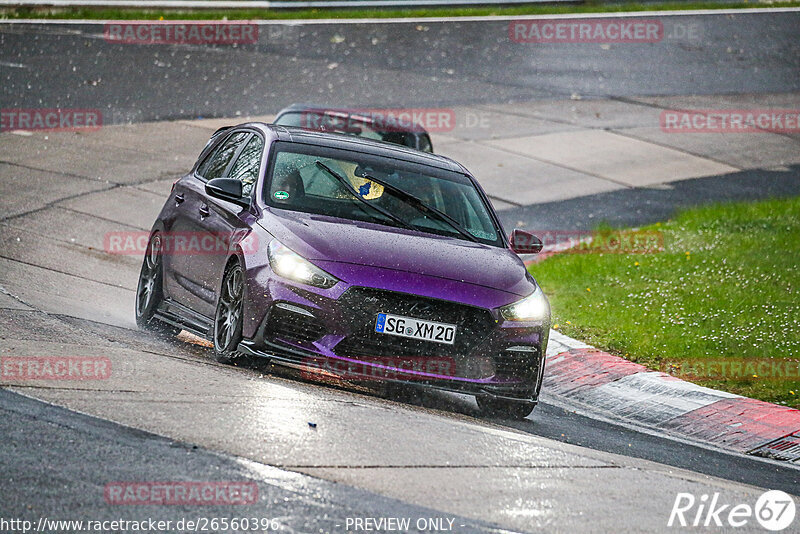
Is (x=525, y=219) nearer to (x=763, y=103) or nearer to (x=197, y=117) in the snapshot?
(x=197, y=117)

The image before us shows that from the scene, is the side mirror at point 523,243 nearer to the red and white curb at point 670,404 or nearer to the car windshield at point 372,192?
the car windshield at point 372,192

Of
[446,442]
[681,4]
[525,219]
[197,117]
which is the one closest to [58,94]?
[197,117]

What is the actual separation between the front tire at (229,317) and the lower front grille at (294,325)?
1.21ft

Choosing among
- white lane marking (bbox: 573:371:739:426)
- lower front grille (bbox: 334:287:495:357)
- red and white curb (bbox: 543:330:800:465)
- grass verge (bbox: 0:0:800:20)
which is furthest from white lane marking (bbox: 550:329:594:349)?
grass verge (bbox: 0:0:800:20)

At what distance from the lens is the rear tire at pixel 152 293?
10031 mm

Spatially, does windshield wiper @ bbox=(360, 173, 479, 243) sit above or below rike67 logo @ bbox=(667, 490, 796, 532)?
above

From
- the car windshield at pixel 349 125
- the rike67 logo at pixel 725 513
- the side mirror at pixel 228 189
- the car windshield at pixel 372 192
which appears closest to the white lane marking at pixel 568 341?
the car windshield at pixel 372 192

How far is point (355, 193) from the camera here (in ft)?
29.5

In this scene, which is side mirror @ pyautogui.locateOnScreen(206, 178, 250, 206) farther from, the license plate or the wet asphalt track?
the license plate

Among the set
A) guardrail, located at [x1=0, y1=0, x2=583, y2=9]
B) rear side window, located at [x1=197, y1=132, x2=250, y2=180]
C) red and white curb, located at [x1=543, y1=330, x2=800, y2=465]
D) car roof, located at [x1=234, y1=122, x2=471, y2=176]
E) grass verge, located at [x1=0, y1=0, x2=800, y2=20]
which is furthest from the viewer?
guardrail, located at [x1=0, y1=0, x2=583, y2=9]

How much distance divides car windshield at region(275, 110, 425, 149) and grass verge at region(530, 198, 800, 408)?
2.21 meters

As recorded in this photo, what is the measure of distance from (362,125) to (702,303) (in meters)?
4.88

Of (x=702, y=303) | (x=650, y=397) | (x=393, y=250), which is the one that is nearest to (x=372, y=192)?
(x=393, y=250)

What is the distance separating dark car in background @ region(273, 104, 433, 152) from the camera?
1514 cm
